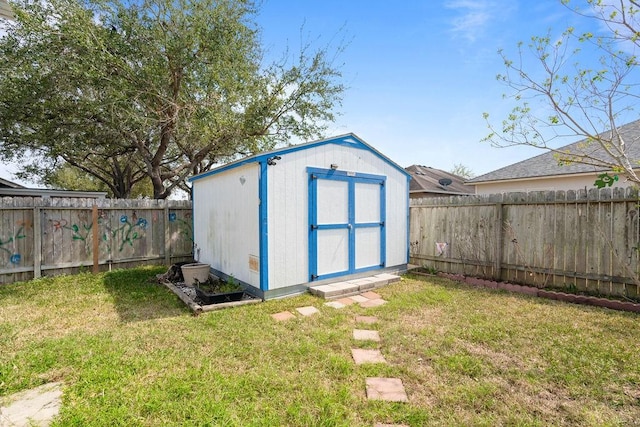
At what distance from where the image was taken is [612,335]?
3.41 metres

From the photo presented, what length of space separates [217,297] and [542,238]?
562 cm

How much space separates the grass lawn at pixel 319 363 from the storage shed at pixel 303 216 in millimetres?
782

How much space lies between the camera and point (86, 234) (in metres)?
6.68

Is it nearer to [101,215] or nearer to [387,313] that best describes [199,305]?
[387,313]

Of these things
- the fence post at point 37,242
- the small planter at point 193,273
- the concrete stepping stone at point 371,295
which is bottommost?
the concrete stepping stone at point 371,295

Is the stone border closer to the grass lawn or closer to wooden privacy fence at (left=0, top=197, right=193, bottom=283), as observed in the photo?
the grass lawn

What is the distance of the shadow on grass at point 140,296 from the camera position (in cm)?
423

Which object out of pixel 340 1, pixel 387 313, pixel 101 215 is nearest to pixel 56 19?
pixel 101 215

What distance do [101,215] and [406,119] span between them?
27.9ft

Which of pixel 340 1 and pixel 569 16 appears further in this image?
pixel 340 1

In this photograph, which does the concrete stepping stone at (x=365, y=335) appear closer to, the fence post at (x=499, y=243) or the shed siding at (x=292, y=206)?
the shed siding at (x=292, y=206)

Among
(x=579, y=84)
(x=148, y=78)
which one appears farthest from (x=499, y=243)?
(x=148, y=78)

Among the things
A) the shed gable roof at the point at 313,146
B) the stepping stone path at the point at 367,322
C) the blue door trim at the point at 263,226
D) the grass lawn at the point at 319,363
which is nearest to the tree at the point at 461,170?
the shed gable roof at the point at 313,146

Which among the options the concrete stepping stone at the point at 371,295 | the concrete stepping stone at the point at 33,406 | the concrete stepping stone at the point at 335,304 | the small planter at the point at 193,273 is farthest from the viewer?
the small planter at the point at 193,273
